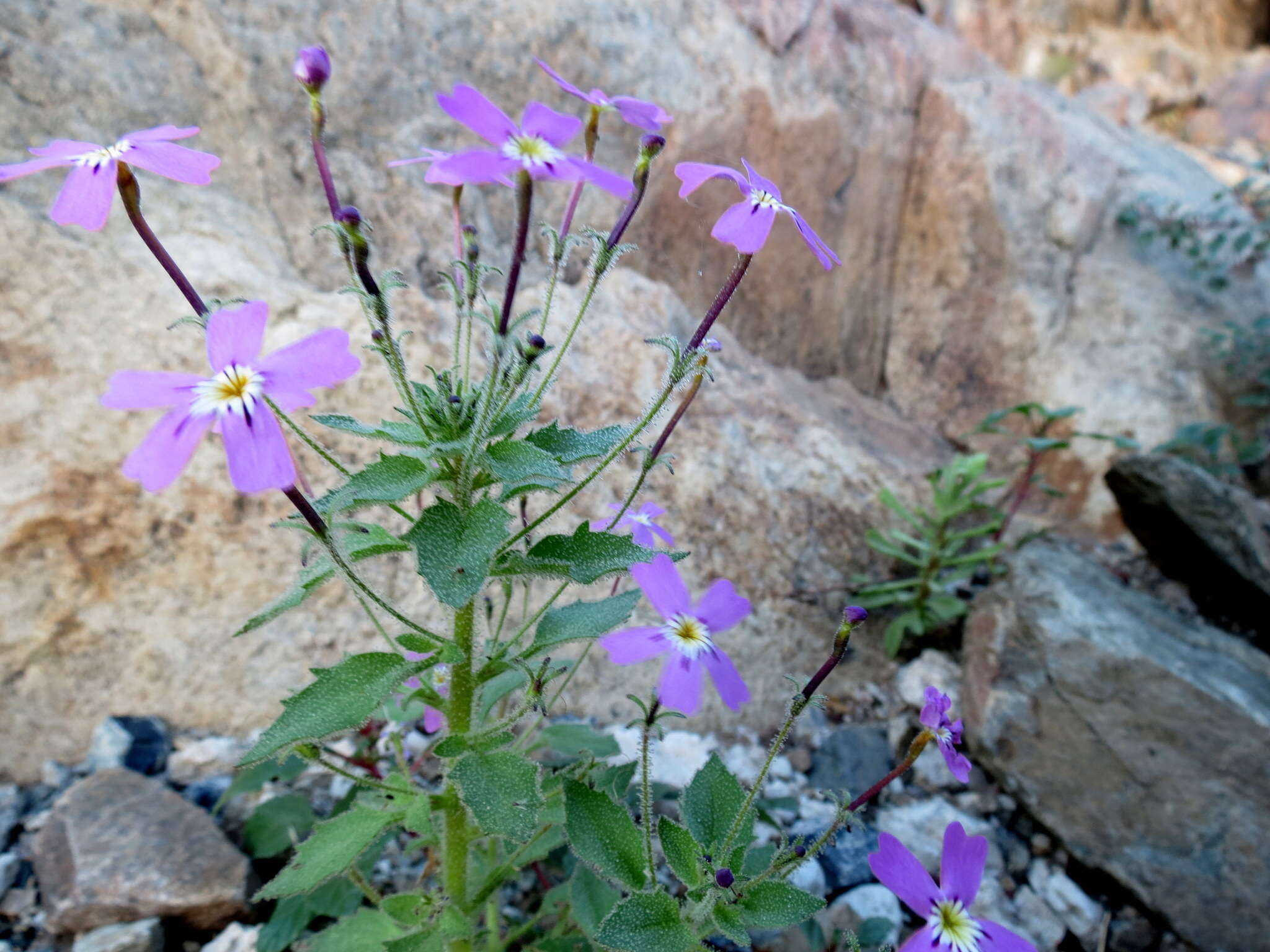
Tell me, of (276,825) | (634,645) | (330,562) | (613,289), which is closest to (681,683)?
(634,645)

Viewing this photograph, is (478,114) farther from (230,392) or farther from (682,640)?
(682,640)

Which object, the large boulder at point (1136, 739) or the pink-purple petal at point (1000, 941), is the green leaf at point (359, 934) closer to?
the pink-purple petal at point (1000, 941)

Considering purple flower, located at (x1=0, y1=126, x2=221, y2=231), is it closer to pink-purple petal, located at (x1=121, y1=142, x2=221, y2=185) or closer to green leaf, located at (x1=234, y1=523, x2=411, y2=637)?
pink-purple petal, located at (x1=121, y1=142, x2=221, y2=185)

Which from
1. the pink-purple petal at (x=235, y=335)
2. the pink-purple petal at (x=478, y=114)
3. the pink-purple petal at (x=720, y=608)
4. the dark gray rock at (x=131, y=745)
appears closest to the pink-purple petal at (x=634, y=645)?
the pink-purple petal at (x=720, y=608)

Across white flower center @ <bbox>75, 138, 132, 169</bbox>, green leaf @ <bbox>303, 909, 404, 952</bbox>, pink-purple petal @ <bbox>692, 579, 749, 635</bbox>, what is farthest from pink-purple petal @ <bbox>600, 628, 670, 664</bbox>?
white flower center @ <bbox>75, 138, 132, 169</bbox>

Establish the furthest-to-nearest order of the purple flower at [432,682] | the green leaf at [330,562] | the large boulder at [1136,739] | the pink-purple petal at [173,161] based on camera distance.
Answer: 1. the large boulder at [1136,739]
2. the purple flower at [432,682]
3. the green leaf at [330,562]
4. the pink-purple petal at [173,161]

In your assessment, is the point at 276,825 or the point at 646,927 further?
the point at 276,825

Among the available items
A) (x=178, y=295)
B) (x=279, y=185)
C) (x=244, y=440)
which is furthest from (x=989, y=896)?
(x=279, y=185)
